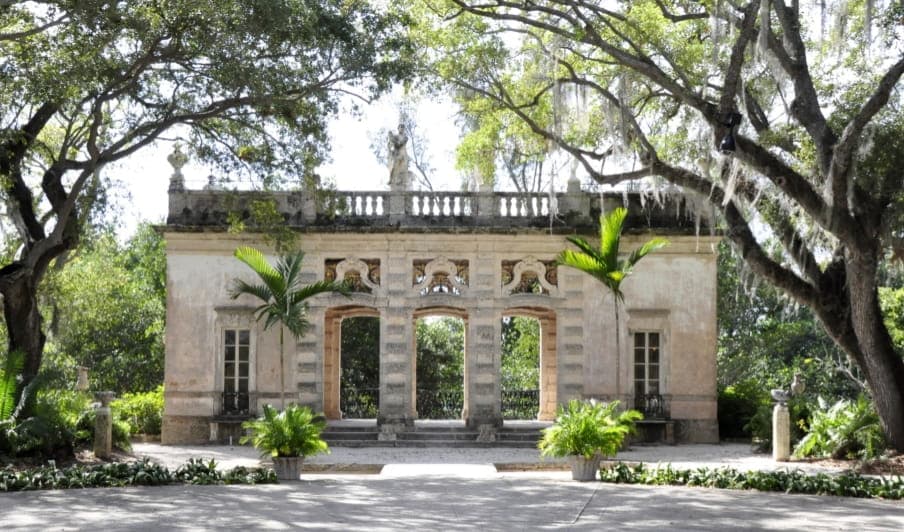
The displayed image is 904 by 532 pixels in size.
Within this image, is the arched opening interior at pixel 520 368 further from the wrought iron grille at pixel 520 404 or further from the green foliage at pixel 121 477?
the green foliage at pixel 121 477

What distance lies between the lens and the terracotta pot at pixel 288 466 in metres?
13.6

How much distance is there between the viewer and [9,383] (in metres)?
14.9

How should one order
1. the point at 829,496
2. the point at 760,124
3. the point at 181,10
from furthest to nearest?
the point at 760,124 < the point at 181,10 < the point at 829,496

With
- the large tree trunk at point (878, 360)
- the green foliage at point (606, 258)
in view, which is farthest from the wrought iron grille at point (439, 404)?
the large tree trunk at point (878, 360)

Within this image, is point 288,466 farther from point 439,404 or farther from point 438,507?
point 439,404

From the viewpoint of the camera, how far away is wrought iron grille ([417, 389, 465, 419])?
2788 cm

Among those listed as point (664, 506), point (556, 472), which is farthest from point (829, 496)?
point (556, 472)

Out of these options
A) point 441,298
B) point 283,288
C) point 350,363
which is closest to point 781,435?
point 441,298

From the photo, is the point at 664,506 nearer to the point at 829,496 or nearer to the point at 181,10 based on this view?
the point at 829,496

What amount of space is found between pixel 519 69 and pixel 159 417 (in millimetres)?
9370

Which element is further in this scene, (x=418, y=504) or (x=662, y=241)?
(x=662, y=241)

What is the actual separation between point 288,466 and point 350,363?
15739 millimetres

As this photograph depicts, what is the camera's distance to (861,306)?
15438mm

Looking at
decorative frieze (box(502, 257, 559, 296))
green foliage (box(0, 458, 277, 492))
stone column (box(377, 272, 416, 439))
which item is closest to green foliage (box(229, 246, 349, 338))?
stone column (box(377, 272, 416, 439))
